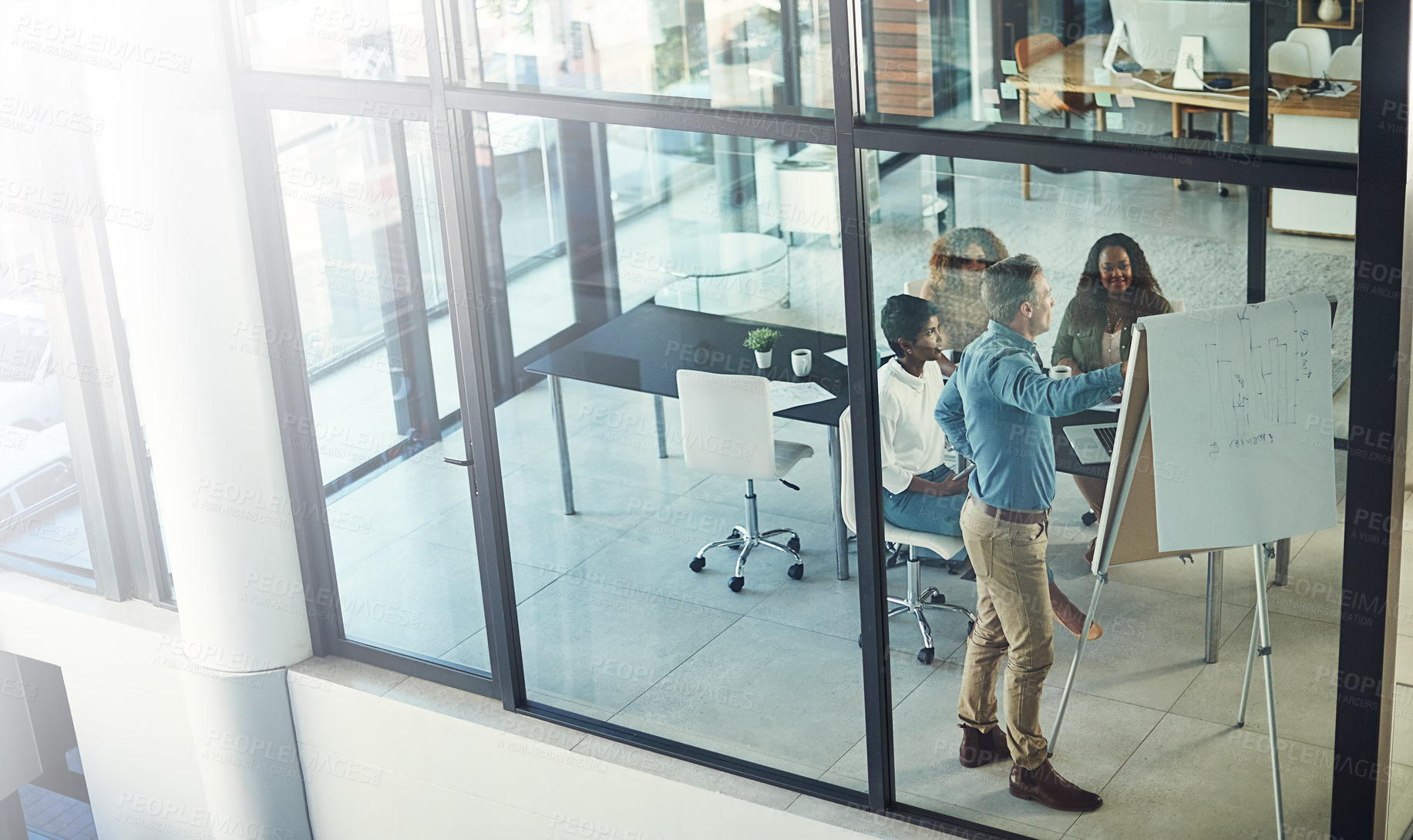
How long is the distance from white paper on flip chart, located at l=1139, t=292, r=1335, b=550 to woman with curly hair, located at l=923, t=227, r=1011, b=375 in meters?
0.43

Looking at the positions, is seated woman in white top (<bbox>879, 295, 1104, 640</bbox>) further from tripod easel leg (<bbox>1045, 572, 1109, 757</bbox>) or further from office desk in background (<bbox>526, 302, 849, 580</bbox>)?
office desk in background (<bbox>526, 302, 849, 580</bbox>)

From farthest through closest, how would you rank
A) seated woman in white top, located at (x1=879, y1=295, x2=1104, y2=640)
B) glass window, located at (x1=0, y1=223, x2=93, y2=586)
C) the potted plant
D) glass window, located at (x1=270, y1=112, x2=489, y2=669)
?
glass window, located at (x1=0, y1=223, x2=93, y2=586) → glass window, located at (x1=270, y1=112, x2=489, y2=669) → the potted plant → seated woman in white top, located at (x1=879, y1=295, x2=1104, y2=640)

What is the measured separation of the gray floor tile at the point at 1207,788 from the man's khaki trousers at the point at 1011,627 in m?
0.25

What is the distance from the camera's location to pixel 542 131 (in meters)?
4.23

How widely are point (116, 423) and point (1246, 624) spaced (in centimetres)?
429

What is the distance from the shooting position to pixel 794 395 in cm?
394

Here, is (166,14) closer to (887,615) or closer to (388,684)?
(388,684)

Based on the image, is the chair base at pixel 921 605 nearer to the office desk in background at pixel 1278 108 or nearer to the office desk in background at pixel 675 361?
the office desk in background at pixel 675 361

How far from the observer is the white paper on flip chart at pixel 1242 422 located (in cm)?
312

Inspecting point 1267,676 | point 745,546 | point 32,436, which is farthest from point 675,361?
point 32,436

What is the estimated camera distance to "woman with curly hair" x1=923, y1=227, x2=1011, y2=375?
340 cm

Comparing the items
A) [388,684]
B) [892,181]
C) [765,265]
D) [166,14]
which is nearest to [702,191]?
[765,265]

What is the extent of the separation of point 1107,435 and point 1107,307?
0.32 metres

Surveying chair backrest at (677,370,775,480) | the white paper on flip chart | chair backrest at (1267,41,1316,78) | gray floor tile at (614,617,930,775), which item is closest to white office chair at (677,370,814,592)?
chair backrest at (677,370,775,480)
